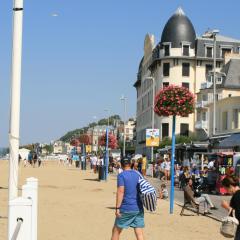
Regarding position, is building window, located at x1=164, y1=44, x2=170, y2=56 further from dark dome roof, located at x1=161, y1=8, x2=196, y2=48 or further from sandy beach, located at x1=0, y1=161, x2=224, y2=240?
sandy beach, located at x1=0, y1=161, x2=224, y2=240

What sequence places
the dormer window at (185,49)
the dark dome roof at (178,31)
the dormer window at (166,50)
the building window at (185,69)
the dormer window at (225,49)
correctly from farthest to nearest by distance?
1. the dormer window at (225,49)
2. the dark dome roof at (178,31)
3. the dormer window at (166,50)
4. the dormer window at (185,49)
5. the building window at (185,69)

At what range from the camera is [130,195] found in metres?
9.35

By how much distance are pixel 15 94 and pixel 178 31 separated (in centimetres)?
7675

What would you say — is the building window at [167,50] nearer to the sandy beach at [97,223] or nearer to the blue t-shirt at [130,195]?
the sandy beach at [97,223]

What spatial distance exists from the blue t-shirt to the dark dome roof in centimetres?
7584

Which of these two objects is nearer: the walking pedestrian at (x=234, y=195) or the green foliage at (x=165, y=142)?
the walking pedestrian at (x=234, y=195)

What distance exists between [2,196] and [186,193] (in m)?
7.99

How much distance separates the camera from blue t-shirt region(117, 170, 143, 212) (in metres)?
9.35

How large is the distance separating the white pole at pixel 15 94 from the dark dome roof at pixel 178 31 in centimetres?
7516

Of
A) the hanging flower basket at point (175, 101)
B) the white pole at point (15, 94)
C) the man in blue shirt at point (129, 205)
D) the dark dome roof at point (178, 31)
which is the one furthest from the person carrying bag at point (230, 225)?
the dark dome roof at point (178, 31)

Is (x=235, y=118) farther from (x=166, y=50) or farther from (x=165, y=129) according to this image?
(x=166, y=50)

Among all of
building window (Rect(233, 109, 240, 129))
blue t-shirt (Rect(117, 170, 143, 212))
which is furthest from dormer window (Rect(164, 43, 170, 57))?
blue t-shirt (Rect(117, 170, 143, 212))

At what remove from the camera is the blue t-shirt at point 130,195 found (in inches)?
368

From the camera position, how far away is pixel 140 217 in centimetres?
941
